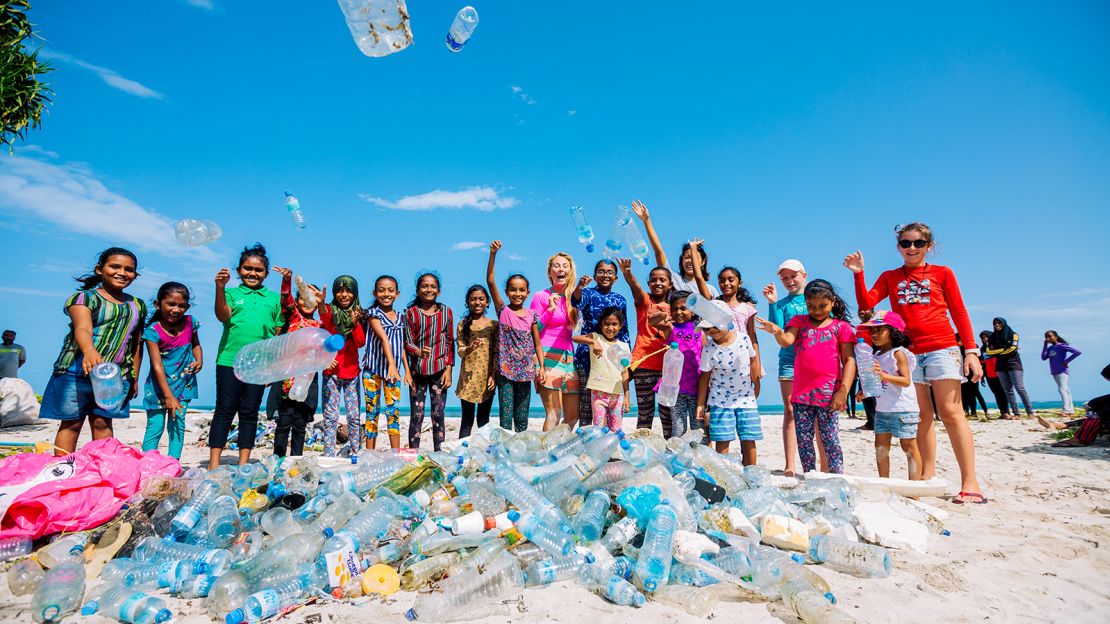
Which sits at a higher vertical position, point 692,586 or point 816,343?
point 816,343

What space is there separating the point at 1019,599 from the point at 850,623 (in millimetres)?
1147

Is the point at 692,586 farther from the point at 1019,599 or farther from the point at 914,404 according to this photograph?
the point at 914,404

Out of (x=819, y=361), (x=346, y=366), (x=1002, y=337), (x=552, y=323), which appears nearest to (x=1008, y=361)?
(x=1002, y=337)

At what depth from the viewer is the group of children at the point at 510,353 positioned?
4805mm

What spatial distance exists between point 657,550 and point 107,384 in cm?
450

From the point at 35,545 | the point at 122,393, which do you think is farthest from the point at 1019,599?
the point at 122,393

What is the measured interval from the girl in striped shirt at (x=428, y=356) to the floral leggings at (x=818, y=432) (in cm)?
358

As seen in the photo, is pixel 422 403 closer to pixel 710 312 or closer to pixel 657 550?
pixel 710 312

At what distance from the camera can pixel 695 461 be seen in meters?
4.12

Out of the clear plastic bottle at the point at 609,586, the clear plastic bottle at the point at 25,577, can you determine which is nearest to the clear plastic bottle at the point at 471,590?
the clear plastic bottle at the point at 609,586

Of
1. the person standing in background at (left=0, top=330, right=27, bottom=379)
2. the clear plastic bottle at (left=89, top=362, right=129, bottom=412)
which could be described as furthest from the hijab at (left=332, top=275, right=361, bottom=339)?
the person standing in background at (left=0, top=330, right=27, bottom=379)

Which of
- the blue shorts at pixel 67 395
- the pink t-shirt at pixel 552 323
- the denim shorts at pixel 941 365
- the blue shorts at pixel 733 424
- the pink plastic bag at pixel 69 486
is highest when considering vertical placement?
the pink t-shirt at pixel 552 323

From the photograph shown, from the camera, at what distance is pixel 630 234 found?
7.01 metres

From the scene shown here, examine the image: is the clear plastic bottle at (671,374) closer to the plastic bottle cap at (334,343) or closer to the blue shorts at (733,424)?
the blue shorts at (733,424)
